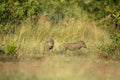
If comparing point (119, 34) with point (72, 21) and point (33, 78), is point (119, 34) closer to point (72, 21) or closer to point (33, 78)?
point (72, 21)

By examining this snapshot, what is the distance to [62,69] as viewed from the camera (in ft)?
27.5

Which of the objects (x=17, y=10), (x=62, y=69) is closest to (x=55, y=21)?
(x=17, y=10)

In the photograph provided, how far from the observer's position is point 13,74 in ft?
26.0

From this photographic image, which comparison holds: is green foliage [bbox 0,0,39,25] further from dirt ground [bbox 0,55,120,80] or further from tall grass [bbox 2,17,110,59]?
dirt ground [bbox 0,55,120,80]

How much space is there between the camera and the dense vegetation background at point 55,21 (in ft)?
37.2

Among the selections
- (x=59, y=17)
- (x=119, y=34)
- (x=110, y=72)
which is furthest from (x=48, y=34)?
(x=110, y=72)

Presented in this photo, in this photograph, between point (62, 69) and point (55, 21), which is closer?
point (62, 69)

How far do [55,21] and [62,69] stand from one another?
4.77 metres

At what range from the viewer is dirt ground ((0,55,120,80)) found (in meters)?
7.74

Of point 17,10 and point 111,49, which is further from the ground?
point 17,10

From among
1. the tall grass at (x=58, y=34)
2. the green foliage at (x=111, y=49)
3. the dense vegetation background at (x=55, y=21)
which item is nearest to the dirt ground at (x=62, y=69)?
the green foliage at (x=111, y=49)

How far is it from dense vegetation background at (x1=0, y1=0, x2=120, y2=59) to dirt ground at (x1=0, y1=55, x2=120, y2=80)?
1240 millimetres

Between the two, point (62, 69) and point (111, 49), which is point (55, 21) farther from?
point (62, 69)

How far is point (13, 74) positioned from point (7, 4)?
438 cm
